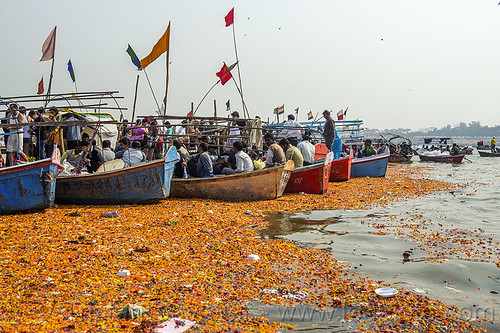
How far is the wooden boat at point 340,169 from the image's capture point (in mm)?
15391

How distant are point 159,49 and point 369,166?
10.4 metres

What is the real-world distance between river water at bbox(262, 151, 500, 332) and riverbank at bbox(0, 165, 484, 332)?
36 cm

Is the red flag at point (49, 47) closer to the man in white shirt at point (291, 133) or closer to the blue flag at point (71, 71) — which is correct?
the blue flag at point (71, 71)

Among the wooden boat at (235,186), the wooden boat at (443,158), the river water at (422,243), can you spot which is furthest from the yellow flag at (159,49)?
the wooden boat at (443,158)

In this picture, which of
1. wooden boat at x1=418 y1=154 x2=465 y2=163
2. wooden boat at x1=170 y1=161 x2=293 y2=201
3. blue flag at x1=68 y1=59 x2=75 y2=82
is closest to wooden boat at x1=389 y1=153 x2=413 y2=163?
A: wooden boat at x1=418 y1=154 x2=465 y2=163

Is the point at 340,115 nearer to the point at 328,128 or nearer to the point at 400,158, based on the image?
the point at 400,158

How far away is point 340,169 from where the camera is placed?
1552 cm

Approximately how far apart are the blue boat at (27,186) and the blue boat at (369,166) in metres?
12.8

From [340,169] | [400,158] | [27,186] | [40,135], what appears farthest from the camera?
[400,158]

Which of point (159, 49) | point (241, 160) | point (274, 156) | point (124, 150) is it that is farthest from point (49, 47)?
point (274, 156)

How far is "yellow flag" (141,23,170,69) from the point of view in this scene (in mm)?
11508

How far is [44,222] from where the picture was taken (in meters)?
7.12

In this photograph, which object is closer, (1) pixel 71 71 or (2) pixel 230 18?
(2) pixel 230 18

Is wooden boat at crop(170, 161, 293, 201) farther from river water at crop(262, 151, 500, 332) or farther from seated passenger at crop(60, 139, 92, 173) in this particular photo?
seated passenger at crop(60, 139, 92, 173)
